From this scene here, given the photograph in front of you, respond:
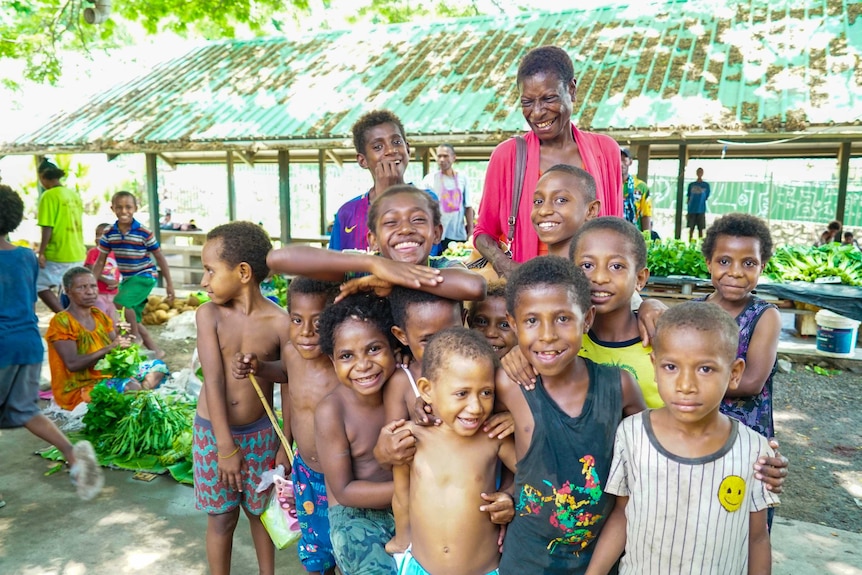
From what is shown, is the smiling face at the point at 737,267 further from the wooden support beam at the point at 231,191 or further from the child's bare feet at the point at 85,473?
the wooden support beam at the point at 231,191

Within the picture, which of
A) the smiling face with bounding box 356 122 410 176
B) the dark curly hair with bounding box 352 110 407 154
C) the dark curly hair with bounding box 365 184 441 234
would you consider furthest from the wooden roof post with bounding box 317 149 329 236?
the dark curly hair with bounding box 365 184 441 234

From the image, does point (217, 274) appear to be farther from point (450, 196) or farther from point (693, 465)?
point (450, 196)

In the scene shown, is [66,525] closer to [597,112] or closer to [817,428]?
[817,428]

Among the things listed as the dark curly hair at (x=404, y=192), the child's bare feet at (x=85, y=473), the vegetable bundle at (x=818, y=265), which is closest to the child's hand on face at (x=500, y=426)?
the dark curly hair at (x=404, y=192)

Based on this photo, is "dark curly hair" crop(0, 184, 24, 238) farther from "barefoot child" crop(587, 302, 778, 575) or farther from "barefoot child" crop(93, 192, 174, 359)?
"barefoot child" crop(587, 302, 778, 575)

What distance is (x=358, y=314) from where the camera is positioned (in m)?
2.13

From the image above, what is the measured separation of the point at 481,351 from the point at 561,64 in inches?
55.9

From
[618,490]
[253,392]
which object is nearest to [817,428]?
[618,490]

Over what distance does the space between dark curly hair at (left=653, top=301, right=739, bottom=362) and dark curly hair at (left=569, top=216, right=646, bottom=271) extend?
0.38 metres

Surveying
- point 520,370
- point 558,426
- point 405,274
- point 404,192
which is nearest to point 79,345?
point 404,192

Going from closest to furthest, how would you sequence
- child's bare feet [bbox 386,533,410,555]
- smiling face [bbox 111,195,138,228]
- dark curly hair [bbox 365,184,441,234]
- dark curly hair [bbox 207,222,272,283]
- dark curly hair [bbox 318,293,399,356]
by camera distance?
child's bare feet [bbox 386,533,410,555], dark curly hair [bbox 318,293,399,356], dark curly hair [bbox 365,184,441,234], dark curly hair [bbox 207,222,272,283], smiling face [bbox 111,195,138,228]

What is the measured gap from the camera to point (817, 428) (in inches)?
208

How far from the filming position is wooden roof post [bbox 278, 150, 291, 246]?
10.2m

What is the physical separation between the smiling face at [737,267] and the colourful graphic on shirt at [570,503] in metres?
0.97
